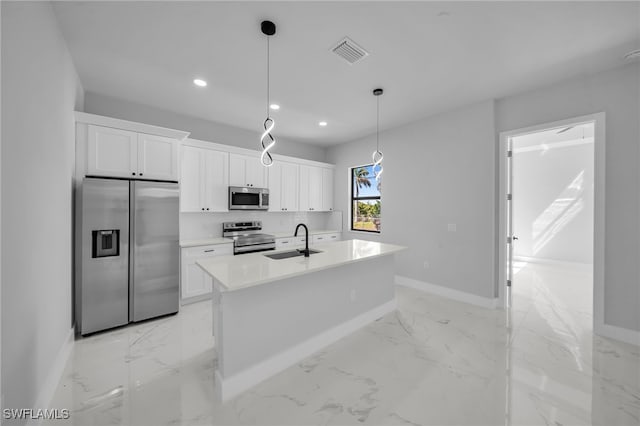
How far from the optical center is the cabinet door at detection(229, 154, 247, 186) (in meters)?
4.21

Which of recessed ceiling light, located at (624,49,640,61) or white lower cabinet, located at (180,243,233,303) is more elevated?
recessed ceiling light, located at (624,49,640,61)

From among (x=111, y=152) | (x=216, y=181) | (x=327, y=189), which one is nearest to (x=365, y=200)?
(x=327, y=189)

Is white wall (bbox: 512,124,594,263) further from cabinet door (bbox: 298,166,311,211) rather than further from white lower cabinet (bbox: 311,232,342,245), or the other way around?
cabinet door (bbox: 298,166,311,211)

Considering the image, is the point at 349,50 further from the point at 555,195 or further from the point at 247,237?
the point at 555,195

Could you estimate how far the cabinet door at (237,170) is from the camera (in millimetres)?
4210

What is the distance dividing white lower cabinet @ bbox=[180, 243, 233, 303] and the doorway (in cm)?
421

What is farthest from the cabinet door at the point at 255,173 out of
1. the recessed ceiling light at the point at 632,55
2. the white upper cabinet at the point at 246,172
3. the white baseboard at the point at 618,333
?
the white baseboard at the point at 618,333

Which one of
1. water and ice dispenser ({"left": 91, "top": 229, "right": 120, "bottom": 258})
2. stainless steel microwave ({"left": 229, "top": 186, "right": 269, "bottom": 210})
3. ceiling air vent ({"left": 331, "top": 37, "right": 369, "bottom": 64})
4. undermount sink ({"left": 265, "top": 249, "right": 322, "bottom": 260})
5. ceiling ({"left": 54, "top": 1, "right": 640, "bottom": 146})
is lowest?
undermount sink ({"left": 265, "top": 249, "right": 322, "bottom": 260})

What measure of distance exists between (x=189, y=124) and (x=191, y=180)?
1.00 m

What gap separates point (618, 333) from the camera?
2.59m

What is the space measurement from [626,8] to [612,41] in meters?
0.49

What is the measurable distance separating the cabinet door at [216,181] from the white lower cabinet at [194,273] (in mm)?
715

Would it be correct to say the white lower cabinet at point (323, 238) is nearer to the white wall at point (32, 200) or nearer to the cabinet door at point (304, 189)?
the cabinet door at point (304, 189)

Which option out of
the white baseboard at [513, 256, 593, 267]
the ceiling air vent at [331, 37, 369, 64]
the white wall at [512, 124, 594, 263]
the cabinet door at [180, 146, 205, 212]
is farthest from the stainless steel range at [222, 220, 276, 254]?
the white baseboard at [513, 256, 593, 267]
